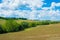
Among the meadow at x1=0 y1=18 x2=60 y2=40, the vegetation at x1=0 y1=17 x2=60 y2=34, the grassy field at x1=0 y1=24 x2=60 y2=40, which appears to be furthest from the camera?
the vegetation at x1=0 y1=17 x2=60 y2=34

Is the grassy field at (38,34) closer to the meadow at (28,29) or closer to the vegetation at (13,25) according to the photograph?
the meadow at (28,29)

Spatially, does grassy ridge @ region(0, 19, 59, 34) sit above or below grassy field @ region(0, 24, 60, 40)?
above

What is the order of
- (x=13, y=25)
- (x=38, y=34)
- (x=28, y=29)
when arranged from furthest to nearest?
(x=13, y=25), (x=28, y=29), (x=38, y=34)

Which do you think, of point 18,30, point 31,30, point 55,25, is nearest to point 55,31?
point 55,25

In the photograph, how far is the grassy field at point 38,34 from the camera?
36.1 feet

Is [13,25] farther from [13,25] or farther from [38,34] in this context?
[38,34]

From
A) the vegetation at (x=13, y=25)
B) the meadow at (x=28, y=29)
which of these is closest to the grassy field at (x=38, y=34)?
the meadow at (x=28, y=29)

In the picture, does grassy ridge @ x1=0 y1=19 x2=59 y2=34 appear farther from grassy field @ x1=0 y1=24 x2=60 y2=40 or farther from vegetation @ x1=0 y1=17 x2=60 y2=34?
grassy field @ x1=0 y1=24 x2=60 y2=40

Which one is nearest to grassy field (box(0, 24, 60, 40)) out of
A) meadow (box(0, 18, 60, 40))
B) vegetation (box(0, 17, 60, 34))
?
meadow (box(0, 18, 60, 40))

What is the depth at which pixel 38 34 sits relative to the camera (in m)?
11.4

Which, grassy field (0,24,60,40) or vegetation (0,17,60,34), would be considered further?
vegetation (0,17,60,34)

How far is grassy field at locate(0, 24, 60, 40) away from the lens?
11003 mm

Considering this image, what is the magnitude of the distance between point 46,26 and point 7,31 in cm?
214

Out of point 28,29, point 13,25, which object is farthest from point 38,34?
point 13,25
